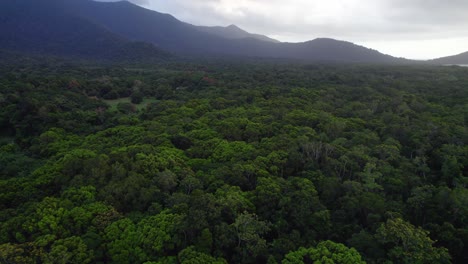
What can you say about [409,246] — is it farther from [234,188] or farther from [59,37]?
[59,37]

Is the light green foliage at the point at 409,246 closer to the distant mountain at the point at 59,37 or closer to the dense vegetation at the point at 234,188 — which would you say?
the dense vegetation at the point at 234,188

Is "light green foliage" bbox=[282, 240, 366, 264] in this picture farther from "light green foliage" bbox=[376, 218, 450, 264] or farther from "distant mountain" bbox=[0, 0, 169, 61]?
"distant mountain" bbox=[0, 0, 169, 61]

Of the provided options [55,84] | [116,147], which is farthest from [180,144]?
[55,84]

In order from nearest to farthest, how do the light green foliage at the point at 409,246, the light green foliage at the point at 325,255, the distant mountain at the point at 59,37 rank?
the light green foliage at the point at 325,255
the light green foliage at the point at 409,246
the distant mountain at the point at 59,37

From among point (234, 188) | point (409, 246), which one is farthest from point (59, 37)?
point (409, 246)

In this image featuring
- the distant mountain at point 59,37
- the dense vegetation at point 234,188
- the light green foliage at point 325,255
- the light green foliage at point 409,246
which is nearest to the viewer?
the light green foliage at point 325,255

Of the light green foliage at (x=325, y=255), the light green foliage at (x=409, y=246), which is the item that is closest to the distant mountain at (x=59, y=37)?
the light green foliage at (x=325, y=255)
